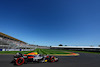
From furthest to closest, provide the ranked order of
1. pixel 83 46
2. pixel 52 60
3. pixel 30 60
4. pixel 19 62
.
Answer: pixel 83 46 → pixel 52 60 → pixel 30 60 → pixel 19 62

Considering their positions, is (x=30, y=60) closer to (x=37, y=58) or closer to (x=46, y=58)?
(x=37, y=58)

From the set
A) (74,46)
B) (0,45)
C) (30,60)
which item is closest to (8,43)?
(0,45)

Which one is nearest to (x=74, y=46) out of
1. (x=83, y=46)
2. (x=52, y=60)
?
(x=83, y=46)

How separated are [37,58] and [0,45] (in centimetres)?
3724

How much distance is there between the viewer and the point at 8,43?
36.8 metres

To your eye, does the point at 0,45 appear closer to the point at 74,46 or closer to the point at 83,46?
the point at 74,46

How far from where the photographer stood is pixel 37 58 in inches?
305

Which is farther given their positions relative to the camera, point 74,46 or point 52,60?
point 74,46

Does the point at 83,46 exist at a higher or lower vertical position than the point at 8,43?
lower

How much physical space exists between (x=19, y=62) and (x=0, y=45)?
3680 centimetres

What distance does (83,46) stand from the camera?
7775 centimetres

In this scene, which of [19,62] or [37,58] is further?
[37,58]

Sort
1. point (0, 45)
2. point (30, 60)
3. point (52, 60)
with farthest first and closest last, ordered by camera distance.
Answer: point (0, 45) → point (52, 60) → point (30, 60)

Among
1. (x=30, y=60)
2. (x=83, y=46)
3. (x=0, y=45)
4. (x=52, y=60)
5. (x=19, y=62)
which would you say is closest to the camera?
(x=19, y=62)
